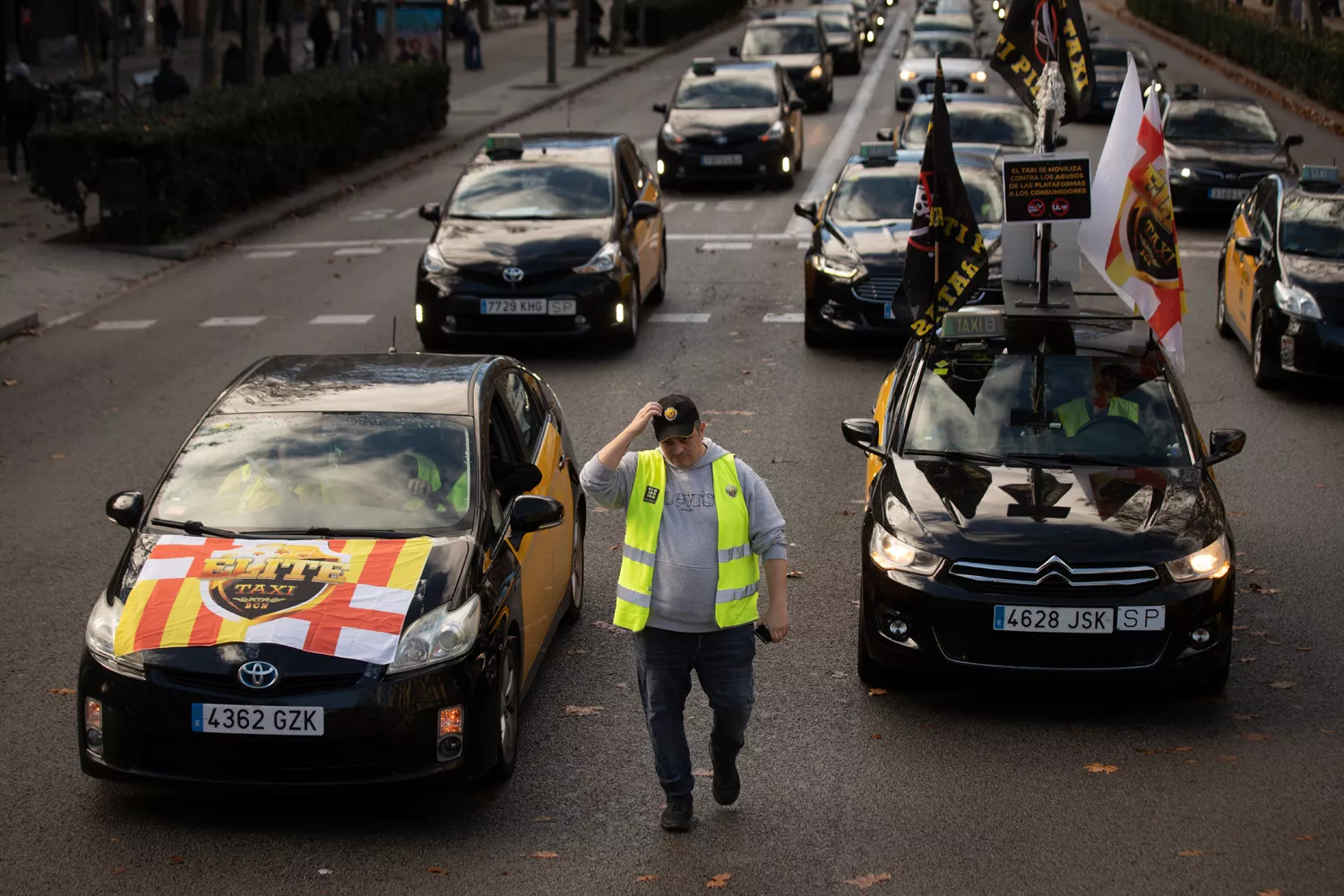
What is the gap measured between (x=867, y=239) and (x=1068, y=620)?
948cm

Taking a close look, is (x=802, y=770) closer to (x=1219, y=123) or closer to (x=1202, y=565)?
(x=1202, y=565)

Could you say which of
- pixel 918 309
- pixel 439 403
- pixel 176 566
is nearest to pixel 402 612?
pixel 176 566

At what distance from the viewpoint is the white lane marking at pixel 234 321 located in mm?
18109

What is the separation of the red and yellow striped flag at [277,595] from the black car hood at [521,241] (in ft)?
29.2

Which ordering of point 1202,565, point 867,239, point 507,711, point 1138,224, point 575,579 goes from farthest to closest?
point 867,239 < point 1138,224 < point 575,579 < point 1202,565 < point 507,711

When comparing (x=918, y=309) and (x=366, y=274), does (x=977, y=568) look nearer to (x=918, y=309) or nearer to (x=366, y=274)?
(x=918, y=309)

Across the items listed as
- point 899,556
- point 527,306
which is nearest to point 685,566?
point 899,556

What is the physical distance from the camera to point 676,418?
21.3ft

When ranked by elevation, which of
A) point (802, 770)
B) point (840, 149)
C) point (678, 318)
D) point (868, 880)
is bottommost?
point (840, 149)

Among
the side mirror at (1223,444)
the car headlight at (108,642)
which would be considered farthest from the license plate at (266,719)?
the side mirror at (1223,444)

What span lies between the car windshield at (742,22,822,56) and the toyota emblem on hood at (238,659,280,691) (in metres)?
37.8

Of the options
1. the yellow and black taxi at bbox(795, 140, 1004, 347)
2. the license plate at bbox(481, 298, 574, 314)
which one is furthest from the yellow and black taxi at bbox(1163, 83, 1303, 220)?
the license plate at bbox(481, 298, 574, 314)

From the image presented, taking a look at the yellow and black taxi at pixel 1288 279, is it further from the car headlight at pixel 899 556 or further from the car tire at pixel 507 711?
the car tire at pixel 507 711

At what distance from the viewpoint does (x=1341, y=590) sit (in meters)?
9.90
